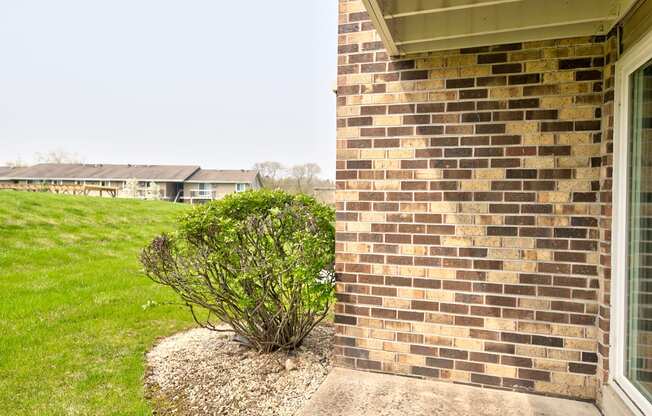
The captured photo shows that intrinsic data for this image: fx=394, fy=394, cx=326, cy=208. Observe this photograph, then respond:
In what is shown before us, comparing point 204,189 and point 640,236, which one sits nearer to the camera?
point 640,236

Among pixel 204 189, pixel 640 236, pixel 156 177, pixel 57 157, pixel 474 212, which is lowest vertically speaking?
pixel 640 236

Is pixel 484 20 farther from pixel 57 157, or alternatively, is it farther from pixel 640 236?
pixel 57 157

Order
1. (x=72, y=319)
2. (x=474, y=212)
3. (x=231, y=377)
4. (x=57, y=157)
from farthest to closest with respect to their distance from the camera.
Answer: (x=57, y=157) < (x=72, y=319) < (x=231, y=377) < (x=474, y=212)

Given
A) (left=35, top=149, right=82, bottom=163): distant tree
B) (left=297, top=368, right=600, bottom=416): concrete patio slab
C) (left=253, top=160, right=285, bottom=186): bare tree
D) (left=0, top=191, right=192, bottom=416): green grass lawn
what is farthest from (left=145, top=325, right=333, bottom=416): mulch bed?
(left=35, top=149, right=82, bottom=163): distant tree

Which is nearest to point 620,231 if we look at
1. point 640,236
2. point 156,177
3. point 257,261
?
point 640,236

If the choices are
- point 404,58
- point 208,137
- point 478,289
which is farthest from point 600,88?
point 208,137

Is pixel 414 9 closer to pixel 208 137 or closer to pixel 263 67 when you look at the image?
pixel 263 67

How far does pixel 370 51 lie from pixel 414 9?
0.70 metres

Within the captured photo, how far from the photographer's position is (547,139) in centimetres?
265

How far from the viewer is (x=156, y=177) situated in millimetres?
A: 42188

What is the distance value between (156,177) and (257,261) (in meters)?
42.8

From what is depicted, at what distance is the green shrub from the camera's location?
10.6 ft

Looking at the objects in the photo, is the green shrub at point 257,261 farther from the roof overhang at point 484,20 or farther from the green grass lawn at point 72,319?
the roof overhang at point 484,20

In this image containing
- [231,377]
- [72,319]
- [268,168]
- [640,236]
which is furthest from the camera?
[268,168]
